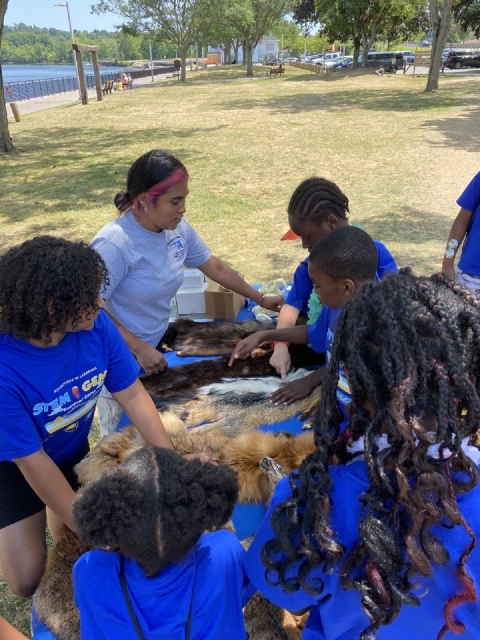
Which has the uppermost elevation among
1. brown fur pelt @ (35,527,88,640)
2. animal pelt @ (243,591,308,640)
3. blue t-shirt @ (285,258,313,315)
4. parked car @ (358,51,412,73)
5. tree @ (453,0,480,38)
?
tree @ (453,0,480,38)

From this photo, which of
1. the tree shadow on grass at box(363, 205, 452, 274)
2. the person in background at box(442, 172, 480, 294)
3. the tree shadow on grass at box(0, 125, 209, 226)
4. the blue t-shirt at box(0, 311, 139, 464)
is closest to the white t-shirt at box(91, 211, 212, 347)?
the blue t-shirt at box(0, 311, 139, 464)

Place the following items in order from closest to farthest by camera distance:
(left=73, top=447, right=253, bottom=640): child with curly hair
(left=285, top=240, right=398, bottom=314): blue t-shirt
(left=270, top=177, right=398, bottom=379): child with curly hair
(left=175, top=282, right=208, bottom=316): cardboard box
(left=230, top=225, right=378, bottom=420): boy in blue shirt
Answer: (left=73, top=447, right=253, bottom=640): child with curly hair → (left=230, top=225, right=378, bottom=420): boy in blue shirt → (left=270, top=177, right=398, bottom=379): child with curly hair → (left=285, top=240, right=398, bottom=314): blue t-shirt → (left=175, top=282, right=208, bottom=316): cardboard box

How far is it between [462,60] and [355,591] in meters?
46.4

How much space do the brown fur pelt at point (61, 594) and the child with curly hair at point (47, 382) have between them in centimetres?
11

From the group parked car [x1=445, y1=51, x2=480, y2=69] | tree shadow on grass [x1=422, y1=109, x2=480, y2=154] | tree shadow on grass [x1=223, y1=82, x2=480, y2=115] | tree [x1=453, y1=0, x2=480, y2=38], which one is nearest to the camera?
tree shadow on grass [x1=422, y1=109, x2=480, y2=154]

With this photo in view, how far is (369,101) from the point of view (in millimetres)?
20688

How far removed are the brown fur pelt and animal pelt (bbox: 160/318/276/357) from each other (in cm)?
148

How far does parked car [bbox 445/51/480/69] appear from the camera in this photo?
126 ft

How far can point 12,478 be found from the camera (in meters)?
2.13

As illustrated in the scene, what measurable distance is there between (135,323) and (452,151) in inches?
426

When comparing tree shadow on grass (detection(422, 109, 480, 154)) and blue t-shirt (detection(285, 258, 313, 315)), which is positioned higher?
blue t-shirt (detection(285, 258, 313, 315))

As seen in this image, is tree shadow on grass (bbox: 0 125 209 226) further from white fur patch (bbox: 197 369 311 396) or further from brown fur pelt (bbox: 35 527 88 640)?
brown fur pelt (bbox: 35 527 88 640)

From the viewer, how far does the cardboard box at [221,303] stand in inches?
143

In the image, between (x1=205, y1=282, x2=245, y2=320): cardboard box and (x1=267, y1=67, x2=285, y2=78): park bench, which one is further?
(x1=267, y1=67, x2=285, y2=78): park bench
